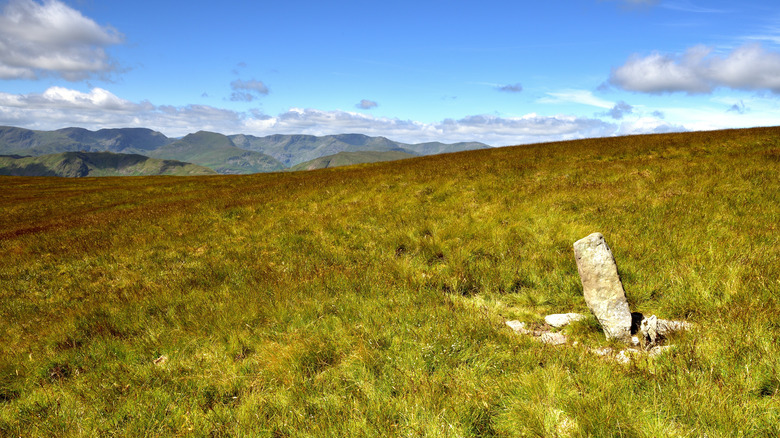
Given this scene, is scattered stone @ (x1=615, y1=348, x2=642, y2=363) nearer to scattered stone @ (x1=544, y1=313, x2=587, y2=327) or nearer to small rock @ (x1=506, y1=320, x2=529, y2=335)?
scattered stone @ (x1=544, y1=313, x2=587, y2=327)

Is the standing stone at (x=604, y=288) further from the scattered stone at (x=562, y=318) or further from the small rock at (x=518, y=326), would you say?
the small rock at (x=518, y=326)

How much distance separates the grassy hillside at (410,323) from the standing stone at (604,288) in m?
0.25

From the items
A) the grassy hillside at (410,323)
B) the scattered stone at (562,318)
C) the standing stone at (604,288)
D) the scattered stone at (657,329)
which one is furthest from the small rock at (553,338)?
the scattered stone at (657,329)

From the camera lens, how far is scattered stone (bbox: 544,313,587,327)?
5.00 metres

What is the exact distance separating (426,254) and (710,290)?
505 centimetres

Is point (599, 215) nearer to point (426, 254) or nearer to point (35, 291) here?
point (426, 254)

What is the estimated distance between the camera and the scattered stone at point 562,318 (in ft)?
16.4

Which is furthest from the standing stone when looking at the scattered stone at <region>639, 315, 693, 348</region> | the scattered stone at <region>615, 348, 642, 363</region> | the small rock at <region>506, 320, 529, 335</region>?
the small rock at <region>506, 320, 529, 335</region>

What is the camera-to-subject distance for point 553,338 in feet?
15.3

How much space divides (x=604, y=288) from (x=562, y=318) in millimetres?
758

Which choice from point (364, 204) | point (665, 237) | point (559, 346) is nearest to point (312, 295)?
point (559, 346)

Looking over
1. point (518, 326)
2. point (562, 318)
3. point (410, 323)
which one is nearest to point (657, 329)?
point (562, 318)

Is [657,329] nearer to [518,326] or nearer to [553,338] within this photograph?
[553,338]

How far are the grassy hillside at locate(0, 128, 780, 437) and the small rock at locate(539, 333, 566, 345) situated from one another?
160 millimetres
